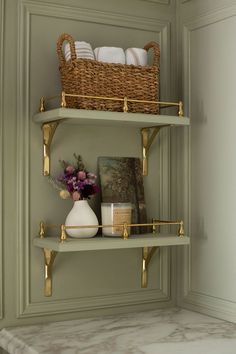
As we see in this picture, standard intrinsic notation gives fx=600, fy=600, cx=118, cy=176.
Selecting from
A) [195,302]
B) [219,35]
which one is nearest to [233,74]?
→ [219,35]

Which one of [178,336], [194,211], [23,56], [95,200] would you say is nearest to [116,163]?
[95,200]

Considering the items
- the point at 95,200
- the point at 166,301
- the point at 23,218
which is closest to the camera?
the point at 23,218

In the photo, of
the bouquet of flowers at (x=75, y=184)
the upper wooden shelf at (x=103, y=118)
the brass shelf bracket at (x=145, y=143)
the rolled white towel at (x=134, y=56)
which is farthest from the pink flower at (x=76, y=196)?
the rolled white towel at (x=134, y=56)

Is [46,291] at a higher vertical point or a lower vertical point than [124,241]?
lower

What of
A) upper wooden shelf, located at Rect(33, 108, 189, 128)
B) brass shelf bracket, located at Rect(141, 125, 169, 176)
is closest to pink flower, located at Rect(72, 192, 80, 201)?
upper wooden shelf, located at Rect(33, 108, 189, 128)

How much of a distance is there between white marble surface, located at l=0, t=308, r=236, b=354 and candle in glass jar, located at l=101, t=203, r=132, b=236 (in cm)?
31

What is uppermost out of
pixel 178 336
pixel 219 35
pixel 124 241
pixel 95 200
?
pixel 219 35

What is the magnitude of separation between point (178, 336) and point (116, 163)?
0.65 m

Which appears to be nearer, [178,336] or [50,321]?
[178,336]

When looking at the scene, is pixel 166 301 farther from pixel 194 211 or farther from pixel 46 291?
pixel 46 291

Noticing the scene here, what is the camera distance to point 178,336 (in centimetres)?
187

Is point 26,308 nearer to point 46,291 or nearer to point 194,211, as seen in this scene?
point 46,291

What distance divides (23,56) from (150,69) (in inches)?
16.9

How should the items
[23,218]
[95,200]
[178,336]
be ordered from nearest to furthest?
[178,336], [23,218], [95,200]
